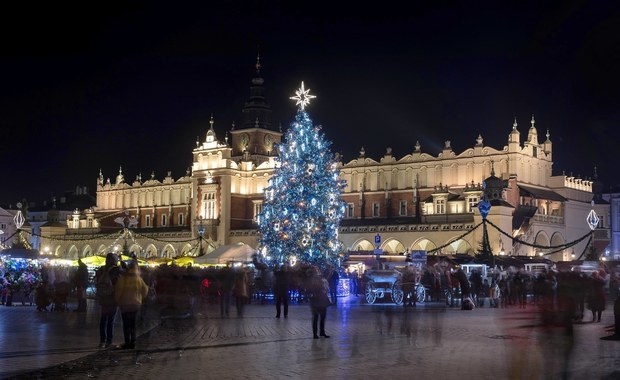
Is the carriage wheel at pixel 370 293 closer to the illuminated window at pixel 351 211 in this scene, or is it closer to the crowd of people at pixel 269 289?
the crowd of people at pixel 269 289

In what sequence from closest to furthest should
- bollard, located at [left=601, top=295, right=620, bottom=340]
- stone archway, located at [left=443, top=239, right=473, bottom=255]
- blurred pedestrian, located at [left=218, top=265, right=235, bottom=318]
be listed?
bollard, located at [left=601, top=295, right=620, bottom=340] → blurred pedestrian, located at [left=218, top=265, right=235, bottom=318] → stone archway, located at [left=443, top=239, right=473, bottom=255]

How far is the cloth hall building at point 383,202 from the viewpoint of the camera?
6159 centimetres

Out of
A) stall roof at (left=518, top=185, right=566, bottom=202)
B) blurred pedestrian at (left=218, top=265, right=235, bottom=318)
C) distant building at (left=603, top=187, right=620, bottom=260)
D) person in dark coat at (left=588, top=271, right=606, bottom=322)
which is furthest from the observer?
distant building at (left=603, top=187, right=620, bottom=260)

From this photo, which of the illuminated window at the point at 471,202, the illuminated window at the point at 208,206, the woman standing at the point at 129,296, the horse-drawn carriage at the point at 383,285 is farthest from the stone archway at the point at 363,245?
the woman standing at the point at 129,296

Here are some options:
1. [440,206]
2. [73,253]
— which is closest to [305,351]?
[440,206]

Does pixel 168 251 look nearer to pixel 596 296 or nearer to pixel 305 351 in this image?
pixel 596 296

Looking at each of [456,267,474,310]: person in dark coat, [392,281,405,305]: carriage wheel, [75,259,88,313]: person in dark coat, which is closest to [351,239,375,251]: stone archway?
[392,281,405,305]: carriage wheel

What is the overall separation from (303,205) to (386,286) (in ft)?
25.1

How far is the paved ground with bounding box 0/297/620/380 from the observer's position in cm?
1216

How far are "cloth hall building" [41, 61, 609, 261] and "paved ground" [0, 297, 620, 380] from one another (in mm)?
30002

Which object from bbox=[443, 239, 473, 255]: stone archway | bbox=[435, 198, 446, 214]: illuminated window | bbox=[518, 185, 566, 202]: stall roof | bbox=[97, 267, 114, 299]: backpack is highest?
bbox=[518, 185, 566, 202]: stall roof

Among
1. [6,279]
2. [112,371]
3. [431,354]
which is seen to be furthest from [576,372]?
[6,279]

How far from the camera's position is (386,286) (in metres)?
34.8

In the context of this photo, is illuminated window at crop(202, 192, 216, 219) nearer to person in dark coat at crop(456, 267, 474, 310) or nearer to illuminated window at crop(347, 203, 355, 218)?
illuminated window at crop(347, 203, 355, 218)
